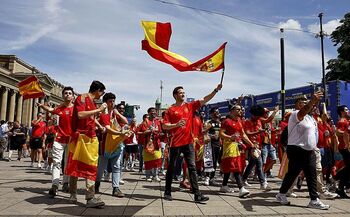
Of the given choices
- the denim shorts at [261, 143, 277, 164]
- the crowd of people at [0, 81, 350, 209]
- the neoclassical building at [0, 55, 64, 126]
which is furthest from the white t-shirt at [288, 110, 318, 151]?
the neoclassical building at [0, 55, 64, 126]

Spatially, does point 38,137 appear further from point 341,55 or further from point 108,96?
point 341,55

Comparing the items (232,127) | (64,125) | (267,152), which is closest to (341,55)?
(267,152)

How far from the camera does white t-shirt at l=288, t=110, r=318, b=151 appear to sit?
634cm

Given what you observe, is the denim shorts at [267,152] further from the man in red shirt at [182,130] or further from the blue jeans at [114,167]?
the blue jeans at [114,167]

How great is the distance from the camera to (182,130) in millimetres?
6887

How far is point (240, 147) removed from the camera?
877cm

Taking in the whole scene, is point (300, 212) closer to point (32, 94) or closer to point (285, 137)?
point (285, 137)

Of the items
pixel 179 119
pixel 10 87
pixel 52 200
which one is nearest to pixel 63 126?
pixel 52 200

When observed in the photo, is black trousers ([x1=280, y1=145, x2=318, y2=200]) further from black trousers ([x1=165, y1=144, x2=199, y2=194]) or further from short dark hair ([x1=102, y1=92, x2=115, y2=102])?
short dark hair ([x1=102, y1=92, x2=115, y2=102])

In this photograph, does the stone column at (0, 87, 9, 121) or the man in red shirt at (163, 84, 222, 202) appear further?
the stone column at (0, 87, 9, 121)

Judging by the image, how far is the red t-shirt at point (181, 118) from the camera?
6887 mm

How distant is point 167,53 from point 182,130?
59.6 inches

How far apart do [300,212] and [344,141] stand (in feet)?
9.29

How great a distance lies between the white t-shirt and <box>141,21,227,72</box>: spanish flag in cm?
170
